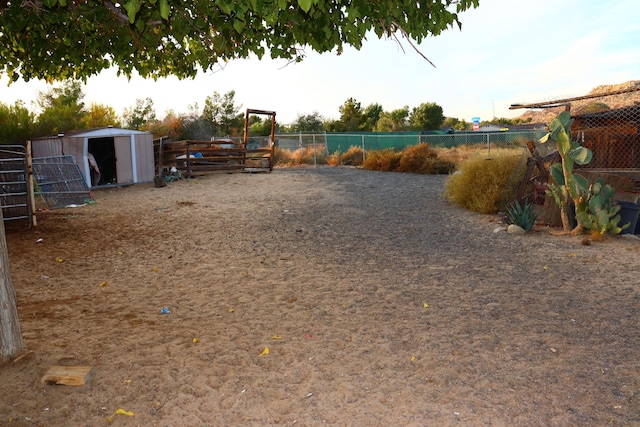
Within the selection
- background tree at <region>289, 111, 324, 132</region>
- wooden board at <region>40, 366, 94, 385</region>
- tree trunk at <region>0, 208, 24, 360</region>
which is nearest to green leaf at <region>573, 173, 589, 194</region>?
wooden board at <region>40, 366, 94, 385</region>

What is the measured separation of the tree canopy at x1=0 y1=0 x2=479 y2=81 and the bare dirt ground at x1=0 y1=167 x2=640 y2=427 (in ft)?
8.74

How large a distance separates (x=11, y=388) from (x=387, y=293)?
12.3 feet

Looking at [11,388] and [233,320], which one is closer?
[11,388]

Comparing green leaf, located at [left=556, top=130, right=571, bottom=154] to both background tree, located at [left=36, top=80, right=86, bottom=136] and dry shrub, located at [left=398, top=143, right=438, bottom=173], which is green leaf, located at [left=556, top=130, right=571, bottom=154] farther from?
background tree, located at [left=36, top=80, right=86, bottom=136]

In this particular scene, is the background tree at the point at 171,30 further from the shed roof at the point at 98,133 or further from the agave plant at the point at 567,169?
the shed roof at the point at 98,133

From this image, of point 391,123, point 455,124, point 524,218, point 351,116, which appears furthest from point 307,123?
point 524,218

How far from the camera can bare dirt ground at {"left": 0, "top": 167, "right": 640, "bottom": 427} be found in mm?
3434

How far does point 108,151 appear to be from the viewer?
20.4 meters

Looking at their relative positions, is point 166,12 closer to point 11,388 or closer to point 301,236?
point 11,388

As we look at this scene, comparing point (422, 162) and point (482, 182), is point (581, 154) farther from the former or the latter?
point (422, 162)

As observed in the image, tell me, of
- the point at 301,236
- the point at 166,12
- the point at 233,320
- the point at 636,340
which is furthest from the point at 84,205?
the point at 636,340

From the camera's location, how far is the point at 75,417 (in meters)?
3.33

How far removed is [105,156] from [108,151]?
0.26 meters

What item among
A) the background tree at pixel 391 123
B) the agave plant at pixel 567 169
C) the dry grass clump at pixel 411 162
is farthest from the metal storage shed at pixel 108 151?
the background tree at pixel 391 123
